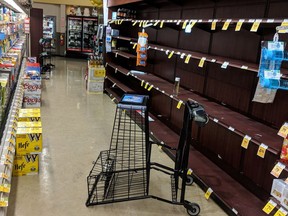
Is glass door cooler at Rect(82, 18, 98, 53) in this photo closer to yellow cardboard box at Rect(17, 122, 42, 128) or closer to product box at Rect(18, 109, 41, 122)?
product box at Rect(18, 109, 41, 122)

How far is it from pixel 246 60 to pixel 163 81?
81.7 inches

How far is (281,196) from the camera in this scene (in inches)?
97.8

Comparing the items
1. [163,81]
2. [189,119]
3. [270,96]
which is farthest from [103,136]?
[270,96]

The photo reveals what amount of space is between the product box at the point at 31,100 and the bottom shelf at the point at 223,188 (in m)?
3.08

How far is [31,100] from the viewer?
19.7ft

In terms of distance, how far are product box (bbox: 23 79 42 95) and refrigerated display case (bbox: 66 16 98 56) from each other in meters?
9.85

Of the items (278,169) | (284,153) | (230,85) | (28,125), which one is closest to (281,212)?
(278,169)

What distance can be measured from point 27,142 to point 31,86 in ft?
9.38

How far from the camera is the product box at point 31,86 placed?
584 centimetres

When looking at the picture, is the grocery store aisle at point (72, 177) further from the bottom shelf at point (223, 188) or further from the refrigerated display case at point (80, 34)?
the refrigerated display case at point (80, 34)

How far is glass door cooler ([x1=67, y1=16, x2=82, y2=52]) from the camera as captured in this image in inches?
607

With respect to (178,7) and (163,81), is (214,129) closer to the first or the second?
(163,81)

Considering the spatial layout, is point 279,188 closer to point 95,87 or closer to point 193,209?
point 193,209

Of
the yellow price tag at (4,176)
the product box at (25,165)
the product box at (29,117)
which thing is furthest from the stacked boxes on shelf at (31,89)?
the yellow price tag at (4,176)
